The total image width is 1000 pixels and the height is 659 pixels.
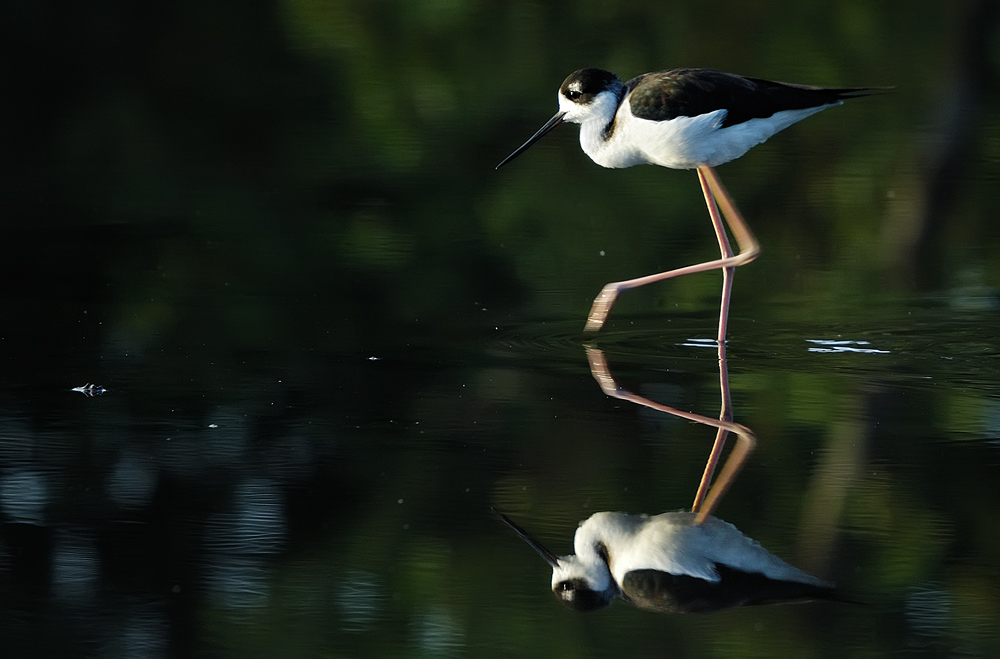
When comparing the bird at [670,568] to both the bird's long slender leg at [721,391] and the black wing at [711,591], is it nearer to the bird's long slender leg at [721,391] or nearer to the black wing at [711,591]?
the black wing at [711,591]

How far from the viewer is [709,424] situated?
6426 millimetres

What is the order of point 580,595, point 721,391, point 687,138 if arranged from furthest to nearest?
point 687,138 < point 721,391 < point 580,595

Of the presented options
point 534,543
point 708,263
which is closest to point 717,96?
point 708,263

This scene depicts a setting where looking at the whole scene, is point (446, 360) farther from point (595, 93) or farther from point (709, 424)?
point (709, 424)

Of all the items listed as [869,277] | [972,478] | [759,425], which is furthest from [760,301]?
[972,478]

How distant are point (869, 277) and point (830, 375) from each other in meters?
2.81

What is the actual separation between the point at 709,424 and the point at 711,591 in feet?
6.08

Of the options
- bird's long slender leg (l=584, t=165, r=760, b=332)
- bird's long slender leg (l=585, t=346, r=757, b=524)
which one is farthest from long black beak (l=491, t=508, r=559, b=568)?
bird's long slender leg (l=584, t=165, r=760, b=332)

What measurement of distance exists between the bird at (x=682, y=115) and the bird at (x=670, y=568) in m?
2.96

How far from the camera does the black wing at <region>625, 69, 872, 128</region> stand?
25.4 ft

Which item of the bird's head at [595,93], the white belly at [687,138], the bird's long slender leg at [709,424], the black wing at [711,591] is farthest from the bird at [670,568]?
the bird's head at [595,93]

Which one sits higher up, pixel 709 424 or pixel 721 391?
pixel 721 391

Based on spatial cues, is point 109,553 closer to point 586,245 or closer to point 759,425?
point 759,425

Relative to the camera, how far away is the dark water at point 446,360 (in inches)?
181
